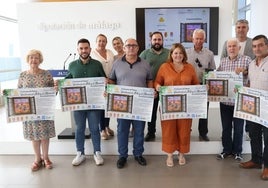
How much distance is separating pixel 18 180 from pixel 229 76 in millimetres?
2598

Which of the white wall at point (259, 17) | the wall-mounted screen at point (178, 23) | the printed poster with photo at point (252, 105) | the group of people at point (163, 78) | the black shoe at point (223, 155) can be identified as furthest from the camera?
the white wall at point (259, 17)

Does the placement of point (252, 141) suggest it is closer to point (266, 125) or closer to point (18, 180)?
point (266, 125)

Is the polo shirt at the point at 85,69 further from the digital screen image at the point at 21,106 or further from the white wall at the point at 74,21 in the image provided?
the white wall at the point at 74,21

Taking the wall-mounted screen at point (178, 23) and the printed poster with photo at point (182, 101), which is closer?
the printed poster with photo at point (182, 101)

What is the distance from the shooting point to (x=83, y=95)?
10.7 feet

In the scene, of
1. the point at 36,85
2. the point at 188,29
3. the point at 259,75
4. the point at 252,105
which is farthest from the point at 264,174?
the point at 188,29

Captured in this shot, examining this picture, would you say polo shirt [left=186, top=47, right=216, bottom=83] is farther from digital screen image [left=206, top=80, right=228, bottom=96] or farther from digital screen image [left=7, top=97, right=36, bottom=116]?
digital screen image [left=7, top=97, right=36, bottom=116]

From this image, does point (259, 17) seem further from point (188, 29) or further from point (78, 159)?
point (78, 159)

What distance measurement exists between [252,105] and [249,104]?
3cm

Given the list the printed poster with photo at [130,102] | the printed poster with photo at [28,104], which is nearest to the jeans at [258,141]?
the printed poster with photo at [130,102]

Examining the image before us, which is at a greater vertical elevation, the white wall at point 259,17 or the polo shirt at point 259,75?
the white wall at point 259,17

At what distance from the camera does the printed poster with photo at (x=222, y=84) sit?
10.6 feet

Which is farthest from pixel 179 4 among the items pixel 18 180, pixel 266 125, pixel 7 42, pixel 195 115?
pixel 7 42

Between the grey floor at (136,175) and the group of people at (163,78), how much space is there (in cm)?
10
